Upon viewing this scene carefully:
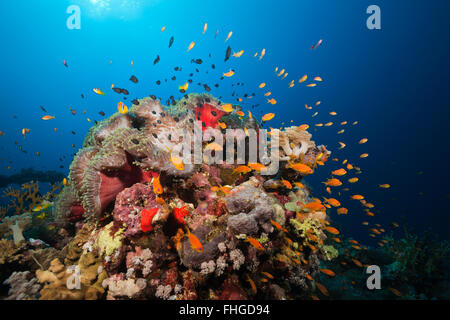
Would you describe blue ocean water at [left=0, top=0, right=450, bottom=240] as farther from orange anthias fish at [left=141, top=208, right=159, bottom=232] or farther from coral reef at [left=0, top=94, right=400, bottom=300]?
orange anthias fish at [left=141, top=208, right=159, bottom=232]

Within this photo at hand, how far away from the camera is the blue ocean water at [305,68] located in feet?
174

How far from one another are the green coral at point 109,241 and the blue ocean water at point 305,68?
35546 mm

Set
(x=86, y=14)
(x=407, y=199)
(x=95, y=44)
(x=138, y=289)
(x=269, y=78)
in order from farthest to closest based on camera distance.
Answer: (x=269, y=78) → (x=95, y=44) → (x=86, y=14) → (x=407, y=199) → (x=138, y=289)

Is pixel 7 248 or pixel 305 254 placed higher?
pixel 7 248

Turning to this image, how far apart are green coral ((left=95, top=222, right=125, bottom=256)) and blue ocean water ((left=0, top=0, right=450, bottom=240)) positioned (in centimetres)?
3555

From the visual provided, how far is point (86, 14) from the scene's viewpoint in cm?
7419

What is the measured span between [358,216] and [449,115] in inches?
1803

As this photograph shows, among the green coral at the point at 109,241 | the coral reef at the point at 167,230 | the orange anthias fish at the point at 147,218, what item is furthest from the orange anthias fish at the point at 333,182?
the green coral at the point at 109,241

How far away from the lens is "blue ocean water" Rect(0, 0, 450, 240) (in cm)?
5303

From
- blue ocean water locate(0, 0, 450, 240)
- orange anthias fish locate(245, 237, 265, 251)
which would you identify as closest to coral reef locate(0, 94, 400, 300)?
orange anthias fish locate(245, 237, 265, 251)

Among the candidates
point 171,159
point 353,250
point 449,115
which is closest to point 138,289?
point 171,159

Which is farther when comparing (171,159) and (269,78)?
(269,78)

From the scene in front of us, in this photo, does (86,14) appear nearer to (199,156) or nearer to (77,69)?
(77,69)
